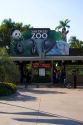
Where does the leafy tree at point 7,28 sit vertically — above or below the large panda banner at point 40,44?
above

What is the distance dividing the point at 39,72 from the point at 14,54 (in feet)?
13.4

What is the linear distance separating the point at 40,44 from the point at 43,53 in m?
2.69

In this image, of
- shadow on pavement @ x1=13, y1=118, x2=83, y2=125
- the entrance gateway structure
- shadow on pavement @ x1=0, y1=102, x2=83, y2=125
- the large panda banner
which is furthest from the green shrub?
the large panda banner

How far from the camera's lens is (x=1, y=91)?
2669 cm

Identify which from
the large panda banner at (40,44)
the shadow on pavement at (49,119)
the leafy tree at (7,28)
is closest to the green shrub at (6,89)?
the shadow on pavement at (49,119)

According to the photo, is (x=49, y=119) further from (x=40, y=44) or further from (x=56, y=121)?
(x=40, y=44)

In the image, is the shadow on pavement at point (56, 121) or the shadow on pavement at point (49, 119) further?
the shadow on pavement at point (49, 119)

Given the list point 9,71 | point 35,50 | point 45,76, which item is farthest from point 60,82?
point 9,71

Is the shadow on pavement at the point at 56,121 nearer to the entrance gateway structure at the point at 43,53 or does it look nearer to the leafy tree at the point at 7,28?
the entrance gateway structure at the point at 43,53

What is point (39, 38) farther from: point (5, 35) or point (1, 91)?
point (5, 35)

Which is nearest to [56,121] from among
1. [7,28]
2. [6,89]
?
[6,89]

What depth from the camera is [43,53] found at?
4322 cm

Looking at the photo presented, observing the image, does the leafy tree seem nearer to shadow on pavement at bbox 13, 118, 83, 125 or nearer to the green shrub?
the green shrub

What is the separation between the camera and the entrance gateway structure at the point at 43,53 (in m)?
43.4
